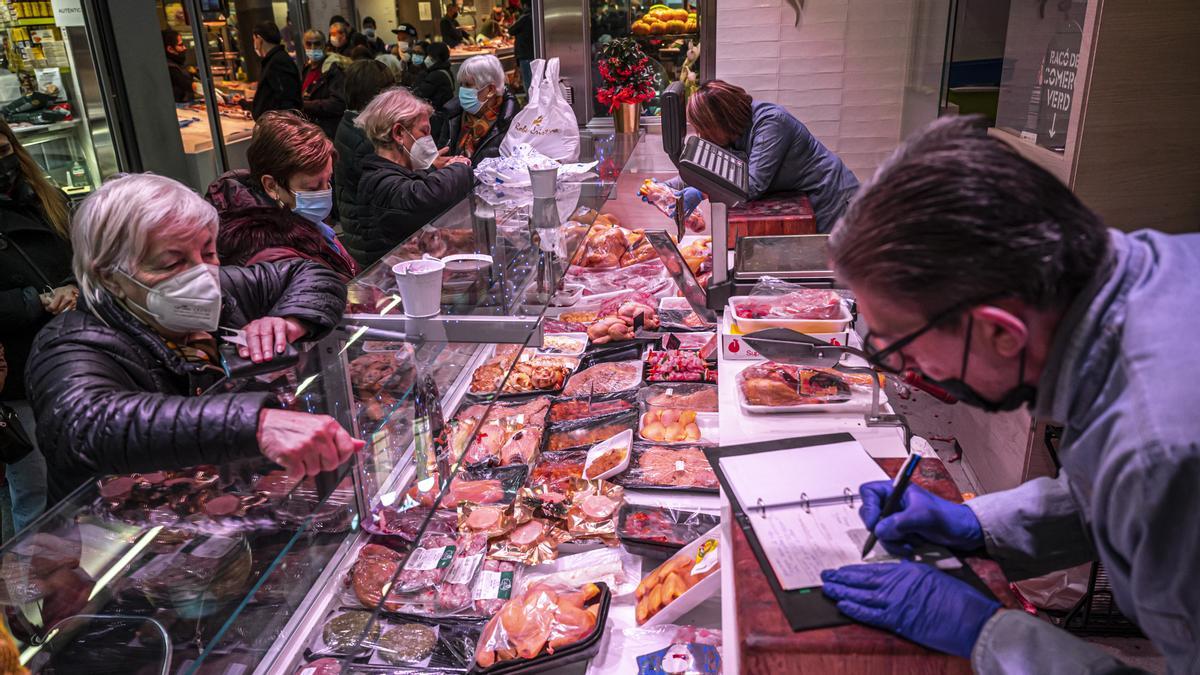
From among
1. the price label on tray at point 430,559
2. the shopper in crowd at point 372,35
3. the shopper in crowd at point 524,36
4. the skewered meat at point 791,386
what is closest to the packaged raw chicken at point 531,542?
the price label on tray at point 430,559

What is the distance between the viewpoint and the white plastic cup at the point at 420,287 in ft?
6.68

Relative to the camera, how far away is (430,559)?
7.86 feet

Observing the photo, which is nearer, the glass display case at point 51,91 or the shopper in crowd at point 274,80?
the glass display case at point 51,91

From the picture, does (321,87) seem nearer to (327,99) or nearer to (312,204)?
(327,99)

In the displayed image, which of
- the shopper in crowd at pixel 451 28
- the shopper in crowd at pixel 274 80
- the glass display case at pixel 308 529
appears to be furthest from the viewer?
the shopper in crowd at pixel 451 28


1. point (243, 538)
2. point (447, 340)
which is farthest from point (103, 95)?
point (243, 538)

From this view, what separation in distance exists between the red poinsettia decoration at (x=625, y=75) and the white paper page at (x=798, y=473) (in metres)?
4.67

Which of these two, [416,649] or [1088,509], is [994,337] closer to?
[1088,509]

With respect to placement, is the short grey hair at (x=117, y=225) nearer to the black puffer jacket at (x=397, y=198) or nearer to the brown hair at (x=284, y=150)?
the brown hair at (x=284, y=150)

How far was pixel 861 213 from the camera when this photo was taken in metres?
1.13

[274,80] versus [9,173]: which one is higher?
[274,80]

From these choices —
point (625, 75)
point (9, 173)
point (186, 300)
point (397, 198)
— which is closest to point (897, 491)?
point (186, 300)

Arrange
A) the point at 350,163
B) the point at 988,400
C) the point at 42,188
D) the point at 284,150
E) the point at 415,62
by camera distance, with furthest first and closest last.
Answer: the point at 415,62 < the point at 350,163 < the point at 42,188 < the point at 284,150 < the point at 988,400

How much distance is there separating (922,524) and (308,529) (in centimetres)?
115
